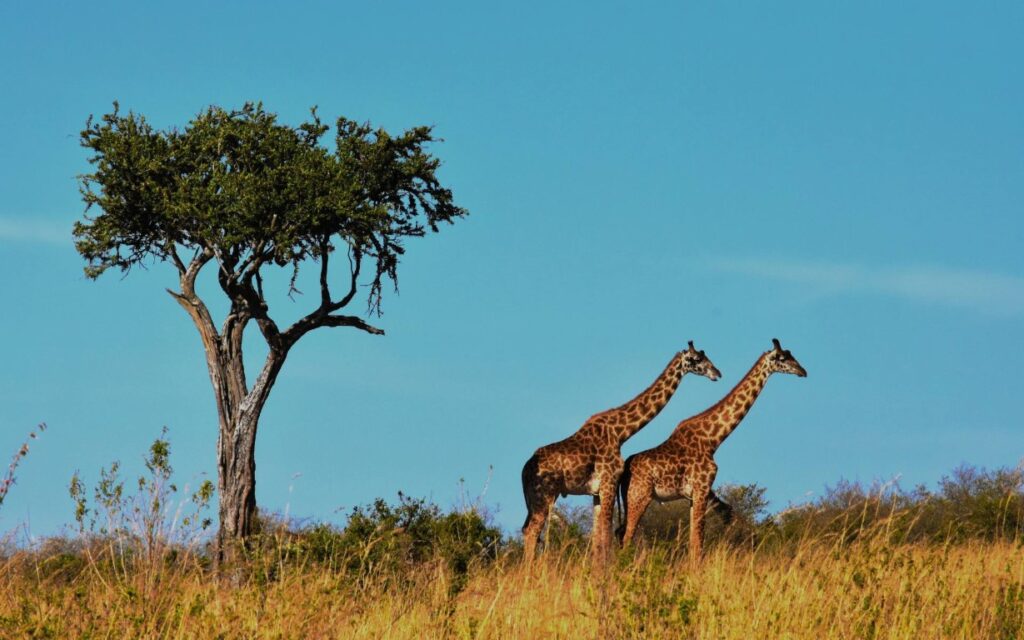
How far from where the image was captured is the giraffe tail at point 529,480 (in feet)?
64.7

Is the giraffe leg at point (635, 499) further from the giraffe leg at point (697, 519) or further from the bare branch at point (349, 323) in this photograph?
the bare branch at point (349, 323)

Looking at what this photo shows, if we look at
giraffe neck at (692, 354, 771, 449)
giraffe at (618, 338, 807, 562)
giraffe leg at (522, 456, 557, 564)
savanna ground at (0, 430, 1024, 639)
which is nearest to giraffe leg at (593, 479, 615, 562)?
giraffe at (618, 338, 807, 562)

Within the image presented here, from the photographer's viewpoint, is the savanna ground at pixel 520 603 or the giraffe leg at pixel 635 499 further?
the giraffe leg at pixel 635 499

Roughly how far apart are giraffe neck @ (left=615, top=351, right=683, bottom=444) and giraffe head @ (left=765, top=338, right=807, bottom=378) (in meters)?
1.57

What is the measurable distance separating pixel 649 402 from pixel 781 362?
2.45 metres

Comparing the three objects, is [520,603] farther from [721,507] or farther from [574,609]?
[721,507]

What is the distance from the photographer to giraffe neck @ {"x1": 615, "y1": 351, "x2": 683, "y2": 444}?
810 inches

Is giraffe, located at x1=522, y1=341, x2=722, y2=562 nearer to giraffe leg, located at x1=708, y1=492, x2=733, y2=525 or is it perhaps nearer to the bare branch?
giraffe leg, located at x1=708, y1=492, x2=733, y2=525

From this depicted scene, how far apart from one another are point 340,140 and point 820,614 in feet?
59.9

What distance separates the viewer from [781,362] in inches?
830

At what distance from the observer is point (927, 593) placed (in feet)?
35.4

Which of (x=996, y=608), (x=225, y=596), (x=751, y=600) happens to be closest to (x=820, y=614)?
(x=751, y=600)

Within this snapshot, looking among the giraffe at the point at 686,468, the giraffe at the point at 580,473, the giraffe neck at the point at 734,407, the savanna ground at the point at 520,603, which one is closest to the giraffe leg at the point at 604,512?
the giraffe at the point at 580,473

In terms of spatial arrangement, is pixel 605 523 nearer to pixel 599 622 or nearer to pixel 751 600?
pixel 751 600
